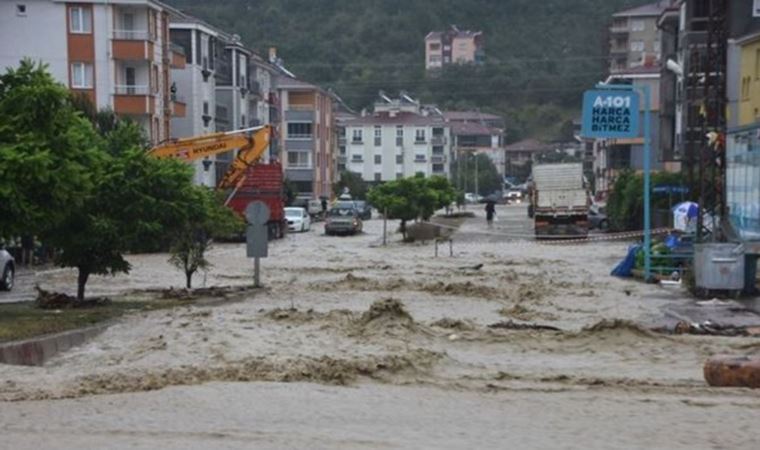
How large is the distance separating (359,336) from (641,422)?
27.7 ft

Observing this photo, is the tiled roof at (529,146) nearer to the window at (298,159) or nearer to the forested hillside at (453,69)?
the forested hillside at (453,69)

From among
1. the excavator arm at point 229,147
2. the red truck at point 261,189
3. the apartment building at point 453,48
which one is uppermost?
the apartment building at point 453,48

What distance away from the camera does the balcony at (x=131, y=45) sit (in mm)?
62750

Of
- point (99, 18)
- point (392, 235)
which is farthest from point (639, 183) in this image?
point (99, 18)

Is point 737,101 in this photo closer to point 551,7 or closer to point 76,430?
point 76,430

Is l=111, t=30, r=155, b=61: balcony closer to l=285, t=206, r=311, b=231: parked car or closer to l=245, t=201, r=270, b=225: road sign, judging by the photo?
l=285, t=206, r=311, b=231: parked car

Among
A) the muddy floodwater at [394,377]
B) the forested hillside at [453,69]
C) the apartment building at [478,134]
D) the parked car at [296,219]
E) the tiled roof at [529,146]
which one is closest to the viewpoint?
the muddy floodwater at [394,377]

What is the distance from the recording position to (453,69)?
565 ft

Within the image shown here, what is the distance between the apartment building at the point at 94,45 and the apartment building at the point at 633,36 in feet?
238

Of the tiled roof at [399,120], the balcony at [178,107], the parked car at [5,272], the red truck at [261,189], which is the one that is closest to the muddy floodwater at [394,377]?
the parked car at [5,272]

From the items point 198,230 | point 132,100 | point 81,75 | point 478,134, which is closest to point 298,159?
point 132,100

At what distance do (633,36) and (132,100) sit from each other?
77.6 m

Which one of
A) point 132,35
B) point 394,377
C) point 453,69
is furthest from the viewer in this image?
point 453,69

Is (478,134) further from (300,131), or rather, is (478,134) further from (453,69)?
(300,131)
